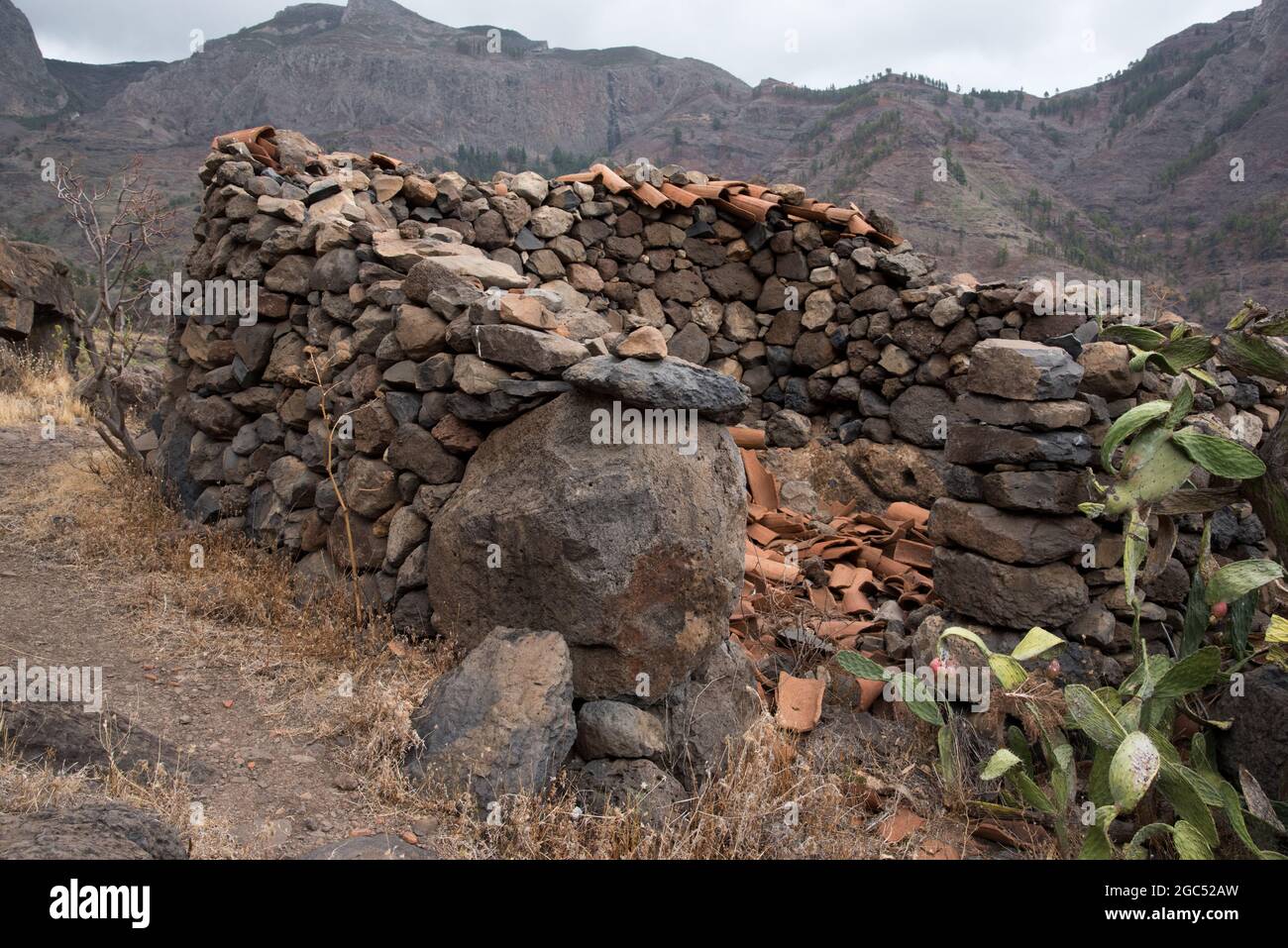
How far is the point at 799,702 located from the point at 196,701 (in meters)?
2.53

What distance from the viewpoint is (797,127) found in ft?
112

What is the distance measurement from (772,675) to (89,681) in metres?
2.92

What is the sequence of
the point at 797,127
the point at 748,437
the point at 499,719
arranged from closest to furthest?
the point at 499,719 → the point at 748,437 → the point at 797,127

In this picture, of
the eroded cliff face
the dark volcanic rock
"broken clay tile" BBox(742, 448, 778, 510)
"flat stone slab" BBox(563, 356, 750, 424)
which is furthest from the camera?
the eroded cliff face

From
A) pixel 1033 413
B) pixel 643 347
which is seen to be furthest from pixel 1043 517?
pixel 643 347

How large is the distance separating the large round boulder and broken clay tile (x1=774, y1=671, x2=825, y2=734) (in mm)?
531

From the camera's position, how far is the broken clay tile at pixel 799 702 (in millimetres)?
3664

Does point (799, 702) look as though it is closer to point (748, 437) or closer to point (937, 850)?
point (937, 850)

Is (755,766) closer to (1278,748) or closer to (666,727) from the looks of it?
(666,727)

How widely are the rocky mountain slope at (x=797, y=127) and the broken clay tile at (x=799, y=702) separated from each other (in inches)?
243

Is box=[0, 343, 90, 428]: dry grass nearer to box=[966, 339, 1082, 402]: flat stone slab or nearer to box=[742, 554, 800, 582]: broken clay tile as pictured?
box=[742, 554, 800, 582]: broken clay tile

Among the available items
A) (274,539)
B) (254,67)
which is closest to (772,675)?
(274,539)

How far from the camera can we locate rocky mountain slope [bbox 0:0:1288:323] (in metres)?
19.9

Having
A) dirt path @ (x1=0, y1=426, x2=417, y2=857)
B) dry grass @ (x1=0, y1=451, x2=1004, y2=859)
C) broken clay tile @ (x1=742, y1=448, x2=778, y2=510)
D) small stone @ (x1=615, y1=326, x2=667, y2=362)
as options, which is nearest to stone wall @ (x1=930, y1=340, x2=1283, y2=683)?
dry grass @ (x1=0, y1=451, x2=1004, y2=859)
